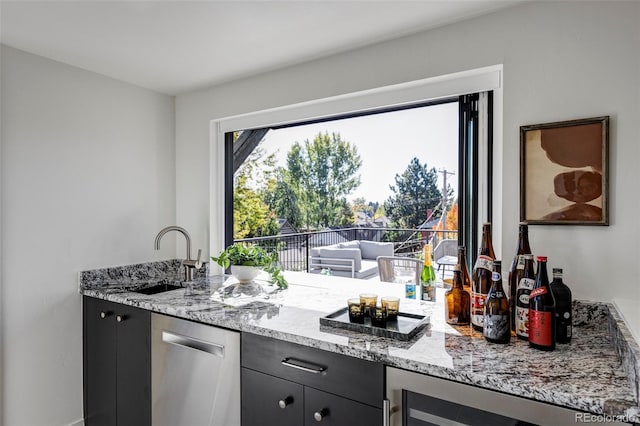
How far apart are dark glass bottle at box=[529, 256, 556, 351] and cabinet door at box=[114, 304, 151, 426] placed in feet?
5.86

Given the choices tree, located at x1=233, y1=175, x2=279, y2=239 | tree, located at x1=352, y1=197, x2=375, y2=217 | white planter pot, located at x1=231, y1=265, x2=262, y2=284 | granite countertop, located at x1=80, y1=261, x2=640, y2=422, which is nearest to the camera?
granite countertop, located at x1=80, y1=261, x2=640, y2=422

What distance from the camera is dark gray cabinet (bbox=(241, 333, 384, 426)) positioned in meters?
1.39

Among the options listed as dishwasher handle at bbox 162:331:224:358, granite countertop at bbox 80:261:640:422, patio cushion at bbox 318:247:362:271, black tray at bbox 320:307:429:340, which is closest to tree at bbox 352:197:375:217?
patio cushion at bbox 318:247:362:271

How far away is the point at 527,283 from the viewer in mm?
1445

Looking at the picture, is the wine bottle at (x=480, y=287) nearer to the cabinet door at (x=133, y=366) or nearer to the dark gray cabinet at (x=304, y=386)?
the dark gray cabinet at (x=304, y=386)

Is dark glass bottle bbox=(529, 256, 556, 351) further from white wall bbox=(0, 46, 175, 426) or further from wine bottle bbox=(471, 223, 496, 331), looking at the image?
white wall bbox=(0, 46, 175, 426)

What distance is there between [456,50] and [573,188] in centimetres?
82

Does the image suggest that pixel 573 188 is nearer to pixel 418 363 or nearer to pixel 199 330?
pixel 418 363

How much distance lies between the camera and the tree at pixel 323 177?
8.13 feet

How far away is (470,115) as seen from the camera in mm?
1991

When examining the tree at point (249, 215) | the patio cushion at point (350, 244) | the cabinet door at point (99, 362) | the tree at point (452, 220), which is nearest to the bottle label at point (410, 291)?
the tree at point (452, 220)

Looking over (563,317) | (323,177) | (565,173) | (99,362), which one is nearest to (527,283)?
(563,317)

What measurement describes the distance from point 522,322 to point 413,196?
3.07 feet

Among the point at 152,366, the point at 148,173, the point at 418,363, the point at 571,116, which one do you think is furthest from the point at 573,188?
the point at 148,173
